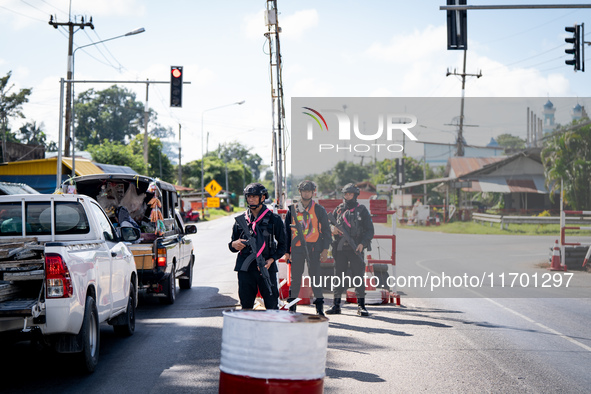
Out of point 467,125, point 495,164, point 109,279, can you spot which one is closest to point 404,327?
point 109,279

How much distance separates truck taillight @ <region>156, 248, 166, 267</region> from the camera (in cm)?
1191

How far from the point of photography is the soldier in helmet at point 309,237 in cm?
1069

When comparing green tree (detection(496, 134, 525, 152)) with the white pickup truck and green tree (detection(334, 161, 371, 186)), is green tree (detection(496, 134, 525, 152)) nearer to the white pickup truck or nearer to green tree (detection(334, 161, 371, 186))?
green tree (detection(334, 161, 371, 186))

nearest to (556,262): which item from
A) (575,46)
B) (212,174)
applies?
(575,46)

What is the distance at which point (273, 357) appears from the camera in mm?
4508

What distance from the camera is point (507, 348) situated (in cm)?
862

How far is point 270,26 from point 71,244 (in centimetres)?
1273

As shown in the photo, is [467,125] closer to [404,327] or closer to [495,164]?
[495,164]

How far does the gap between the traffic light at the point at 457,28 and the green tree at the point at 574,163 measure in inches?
1109

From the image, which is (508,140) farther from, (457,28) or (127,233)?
(127,233)

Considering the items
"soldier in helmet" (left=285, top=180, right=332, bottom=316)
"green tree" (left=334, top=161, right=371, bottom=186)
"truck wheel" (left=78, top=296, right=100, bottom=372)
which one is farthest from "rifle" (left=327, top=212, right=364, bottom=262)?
"green tree" (left=334, top=161, right=371, bottom=186)

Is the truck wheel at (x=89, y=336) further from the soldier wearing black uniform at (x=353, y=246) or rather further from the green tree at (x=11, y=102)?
the green tree at (x=11, y=102)

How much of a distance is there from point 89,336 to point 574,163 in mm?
38502

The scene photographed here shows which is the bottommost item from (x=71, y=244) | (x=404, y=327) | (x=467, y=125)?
(x=404, y=327)
